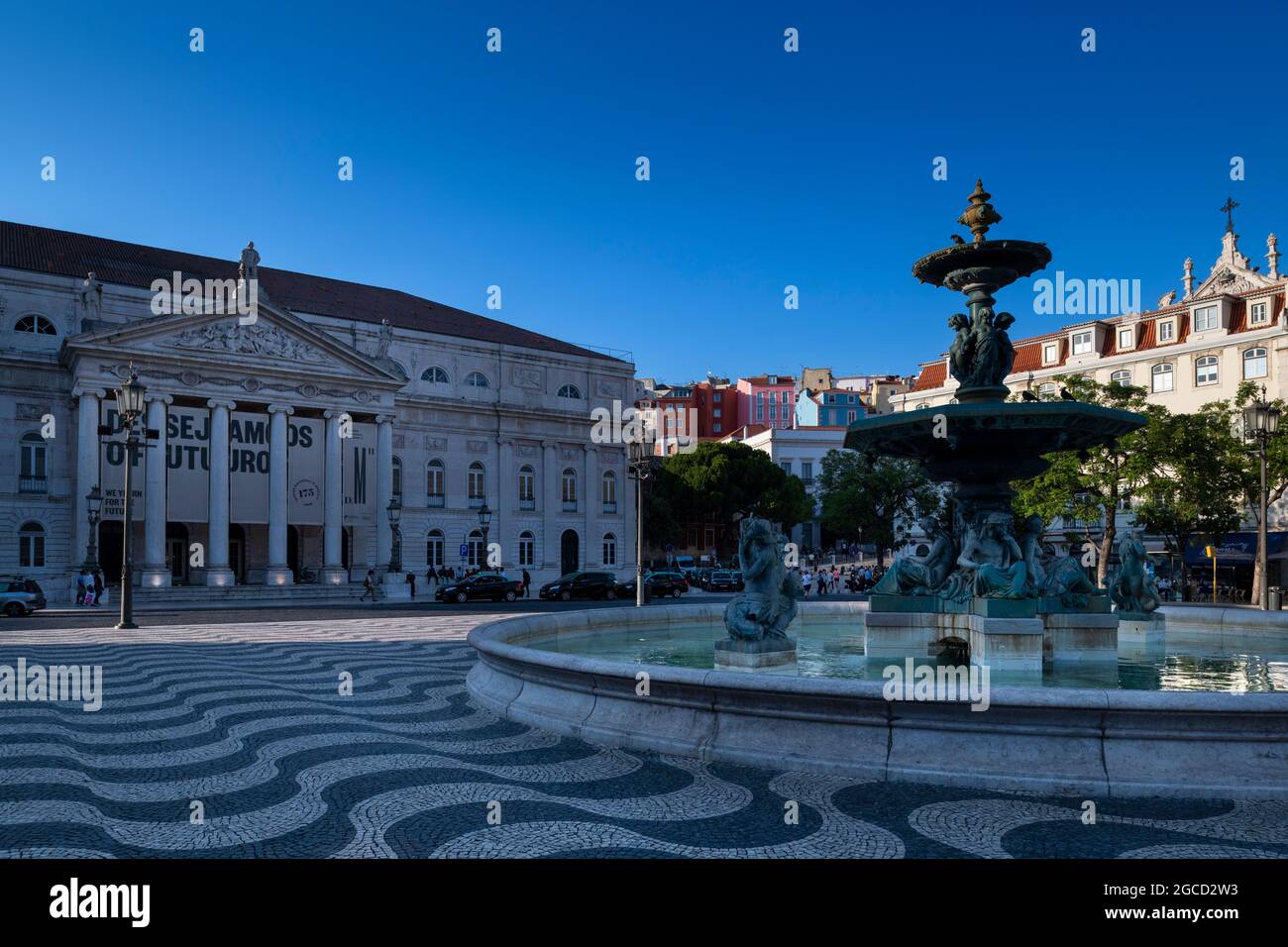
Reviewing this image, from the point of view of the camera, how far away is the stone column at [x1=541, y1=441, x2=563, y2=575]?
52.6 m

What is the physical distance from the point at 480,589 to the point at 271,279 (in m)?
24.5

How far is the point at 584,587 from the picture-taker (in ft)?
125

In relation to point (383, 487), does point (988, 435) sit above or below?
below

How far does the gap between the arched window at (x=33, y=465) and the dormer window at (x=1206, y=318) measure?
52197 mm

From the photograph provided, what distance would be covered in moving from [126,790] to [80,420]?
37259 mm

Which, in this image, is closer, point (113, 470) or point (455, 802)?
point (455, 802)

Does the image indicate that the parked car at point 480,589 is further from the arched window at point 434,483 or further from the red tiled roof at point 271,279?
the red tiled roof at point 271,279

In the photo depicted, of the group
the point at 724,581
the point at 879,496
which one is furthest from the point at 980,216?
the point at 879,496

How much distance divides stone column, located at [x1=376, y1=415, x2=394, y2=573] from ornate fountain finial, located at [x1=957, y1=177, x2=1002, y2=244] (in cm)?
3777

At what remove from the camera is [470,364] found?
51.7m

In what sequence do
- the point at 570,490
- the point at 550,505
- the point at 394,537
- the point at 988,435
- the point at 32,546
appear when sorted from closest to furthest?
the point at 988,435
the point at 32,546
the point at 394,537
the point at 550,505
the point at 570,490

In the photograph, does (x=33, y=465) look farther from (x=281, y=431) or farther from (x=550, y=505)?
(x=550, y=505)

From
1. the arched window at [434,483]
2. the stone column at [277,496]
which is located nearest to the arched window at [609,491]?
the arched window at [434,483]
